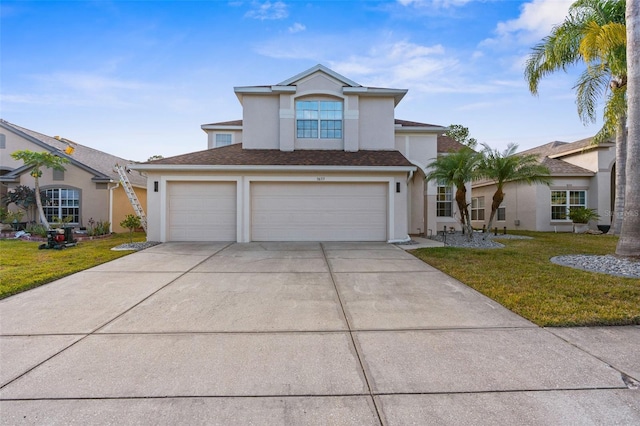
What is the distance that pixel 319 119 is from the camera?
13.9 meters

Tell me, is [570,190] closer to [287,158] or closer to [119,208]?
[287,158]

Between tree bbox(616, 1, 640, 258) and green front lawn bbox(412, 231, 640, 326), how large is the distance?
1.82m

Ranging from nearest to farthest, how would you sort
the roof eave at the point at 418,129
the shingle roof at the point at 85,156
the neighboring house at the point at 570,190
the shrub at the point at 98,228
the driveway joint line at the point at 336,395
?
the driveway joint line at the point at 336,395, the shrub at the point at 98,228, the roof eave at the point at 418,129, the shingle roof at the point at 85,156, the neighboring house at the point at 570,190

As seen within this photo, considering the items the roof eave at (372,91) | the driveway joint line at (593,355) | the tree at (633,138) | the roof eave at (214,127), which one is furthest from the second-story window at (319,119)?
the driveway joint line at (593,355)

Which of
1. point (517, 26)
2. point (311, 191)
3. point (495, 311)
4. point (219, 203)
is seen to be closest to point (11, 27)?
point (219, 203)

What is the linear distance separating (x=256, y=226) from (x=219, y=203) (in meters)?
1.67

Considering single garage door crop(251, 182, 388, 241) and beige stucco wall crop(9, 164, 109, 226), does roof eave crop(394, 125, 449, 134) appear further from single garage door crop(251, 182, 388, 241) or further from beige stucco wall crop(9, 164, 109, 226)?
beige stucco wall crop(9, 164, 109, 226)

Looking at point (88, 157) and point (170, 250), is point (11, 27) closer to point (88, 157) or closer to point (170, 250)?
point (88, 157)

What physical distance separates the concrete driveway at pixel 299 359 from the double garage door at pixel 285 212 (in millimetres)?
6287

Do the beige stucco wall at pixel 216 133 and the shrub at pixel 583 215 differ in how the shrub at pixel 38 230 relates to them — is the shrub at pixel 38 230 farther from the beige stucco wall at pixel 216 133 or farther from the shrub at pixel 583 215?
the shrub at pixel 583 215

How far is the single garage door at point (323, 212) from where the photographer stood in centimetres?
1230

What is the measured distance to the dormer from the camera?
13570 millimetres

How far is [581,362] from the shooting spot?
321 centimetres

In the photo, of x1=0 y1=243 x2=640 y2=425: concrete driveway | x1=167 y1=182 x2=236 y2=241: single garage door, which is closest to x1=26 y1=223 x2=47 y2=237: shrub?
x1=167 y1=182 x2=236 y2=241: single garage door
